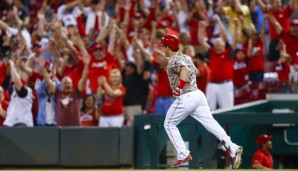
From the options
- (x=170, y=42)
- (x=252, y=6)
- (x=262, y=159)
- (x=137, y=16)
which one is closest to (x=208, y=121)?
(x=170, y=42)

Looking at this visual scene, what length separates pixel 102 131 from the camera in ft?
51.3

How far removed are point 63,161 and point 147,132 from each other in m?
1.53

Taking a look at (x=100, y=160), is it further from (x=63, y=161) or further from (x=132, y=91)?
(x=132, y=91)

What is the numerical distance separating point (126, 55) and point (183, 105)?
6.78 metres

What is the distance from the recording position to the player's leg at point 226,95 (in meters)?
16.7

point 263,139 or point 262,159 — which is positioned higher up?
point 263,139

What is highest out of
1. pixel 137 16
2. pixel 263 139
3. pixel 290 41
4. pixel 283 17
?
pixel 137 16

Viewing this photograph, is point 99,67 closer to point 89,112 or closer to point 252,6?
point 89,112

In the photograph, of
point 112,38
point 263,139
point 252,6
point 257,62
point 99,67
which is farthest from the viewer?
point 252,6

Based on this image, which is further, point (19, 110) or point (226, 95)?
point (226, 95)

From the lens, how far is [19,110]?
619 inches

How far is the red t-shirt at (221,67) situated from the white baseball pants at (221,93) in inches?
4.3

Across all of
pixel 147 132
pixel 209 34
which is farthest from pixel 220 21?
pixel 147 132

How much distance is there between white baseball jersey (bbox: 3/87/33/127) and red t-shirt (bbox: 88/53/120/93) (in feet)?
5.21
